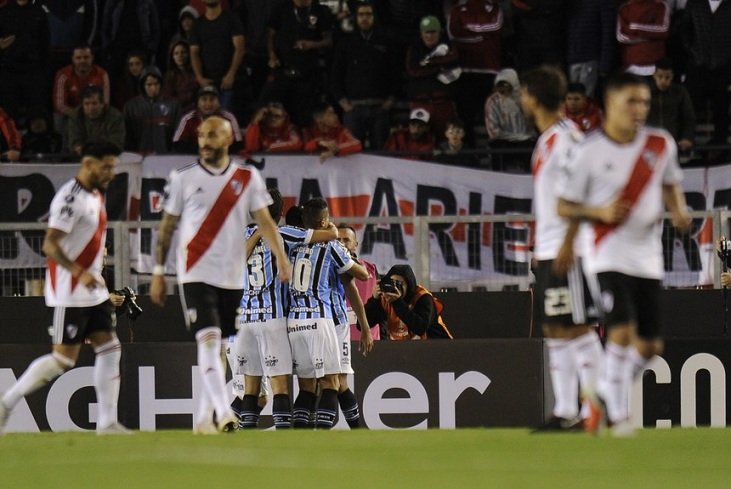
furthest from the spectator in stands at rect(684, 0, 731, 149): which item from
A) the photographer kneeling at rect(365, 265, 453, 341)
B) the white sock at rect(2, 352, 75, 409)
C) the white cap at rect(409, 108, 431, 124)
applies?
the white sock at rect(2, 352, 75, 409)

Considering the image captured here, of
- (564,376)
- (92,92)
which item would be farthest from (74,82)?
(564,376)

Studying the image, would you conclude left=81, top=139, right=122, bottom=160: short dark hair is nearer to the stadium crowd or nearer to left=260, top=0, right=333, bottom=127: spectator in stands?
the stadium crowd

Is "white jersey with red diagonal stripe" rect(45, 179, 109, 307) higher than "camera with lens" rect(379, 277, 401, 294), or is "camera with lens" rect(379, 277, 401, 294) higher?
"white jersey with red diagonal stripe" rect(45, 179, 109, 307)

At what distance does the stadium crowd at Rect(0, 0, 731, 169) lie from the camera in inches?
722

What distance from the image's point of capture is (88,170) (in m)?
11.1

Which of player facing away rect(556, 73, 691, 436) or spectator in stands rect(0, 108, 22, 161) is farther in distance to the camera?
spectator in stands rect(0, 108, 22, 161)

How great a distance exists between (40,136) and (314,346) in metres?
7.13

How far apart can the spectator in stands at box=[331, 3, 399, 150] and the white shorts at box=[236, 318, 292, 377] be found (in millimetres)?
5740

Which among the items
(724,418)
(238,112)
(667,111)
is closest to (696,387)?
(724,418)

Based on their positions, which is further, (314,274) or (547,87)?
(314,274)

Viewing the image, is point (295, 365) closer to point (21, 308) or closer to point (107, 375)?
point (107, 375)

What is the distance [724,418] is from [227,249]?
668 cm

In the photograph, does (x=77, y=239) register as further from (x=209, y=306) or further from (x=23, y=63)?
(x=23, y=63)

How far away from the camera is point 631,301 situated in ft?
29.2
